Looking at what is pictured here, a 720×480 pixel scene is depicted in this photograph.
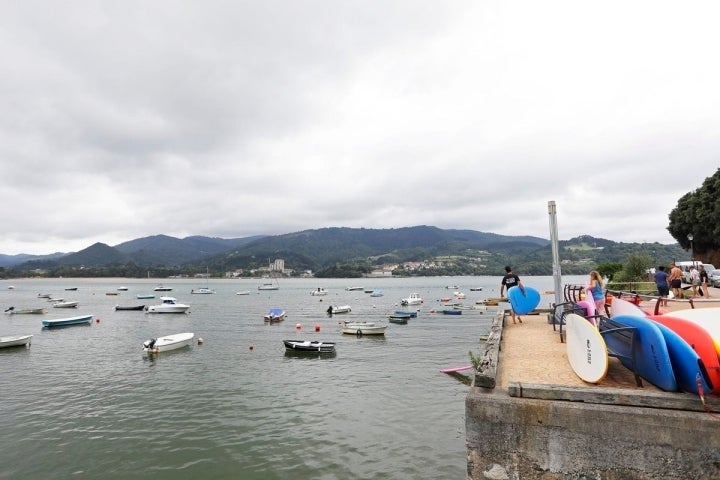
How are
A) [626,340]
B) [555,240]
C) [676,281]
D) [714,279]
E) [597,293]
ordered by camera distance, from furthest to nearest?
[714,279] < [676,281] < [555,240] < [597,293] < [626,340]

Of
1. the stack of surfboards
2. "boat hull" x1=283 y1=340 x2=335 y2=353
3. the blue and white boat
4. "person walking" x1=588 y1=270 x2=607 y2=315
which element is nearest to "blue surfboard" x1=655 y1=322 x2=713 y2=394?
the stack of surfboards

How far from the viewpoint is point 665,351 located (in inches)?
221

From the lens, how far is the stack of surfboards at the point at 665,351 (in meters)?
5.34

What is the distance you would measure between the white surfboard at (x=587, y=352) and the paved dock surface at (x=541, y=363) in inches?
6.5

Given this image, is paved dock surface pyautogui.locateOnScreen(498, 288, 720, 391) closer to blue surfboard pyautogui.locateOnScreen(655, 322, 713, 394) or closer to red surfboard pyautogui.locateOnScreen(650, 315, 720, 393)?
blue surfboard pyautogui.locateOnScreen(655, 322, 713, 394)

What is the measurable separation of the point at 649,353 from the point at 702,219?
2328 inches

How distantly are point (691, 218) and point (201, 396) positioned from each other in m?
64.0

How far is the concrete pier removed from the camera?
5156mm

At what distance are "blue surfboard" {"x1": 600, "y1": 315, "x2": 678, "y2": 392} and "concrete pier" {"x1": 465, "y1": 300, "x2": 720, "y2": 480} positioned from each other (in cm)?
19

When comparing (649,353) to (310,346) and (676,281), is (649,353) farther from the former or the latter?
(310,346)

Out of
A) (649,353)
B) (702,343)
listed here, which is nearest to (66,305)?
(649,353)

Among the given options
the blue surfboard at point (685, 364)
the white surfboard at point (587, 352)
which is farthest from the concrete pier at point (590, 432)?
the white surfboard at point (587, 352)

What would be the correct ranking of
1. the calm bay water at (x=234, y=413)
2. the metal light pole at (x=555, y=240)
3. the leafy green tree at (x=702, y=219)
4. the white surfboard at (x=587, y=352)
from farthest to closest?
the leafy green tree at (x=702, y=219)
the metal light pole at (x=555, y=240)
the calm bay water at (x=234, y=413)
the white surfboard at (x=587, y=352)

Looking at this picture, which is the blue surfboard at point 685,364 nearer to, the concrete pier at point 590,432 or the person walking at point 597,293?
the concrete pier at point 590,432
